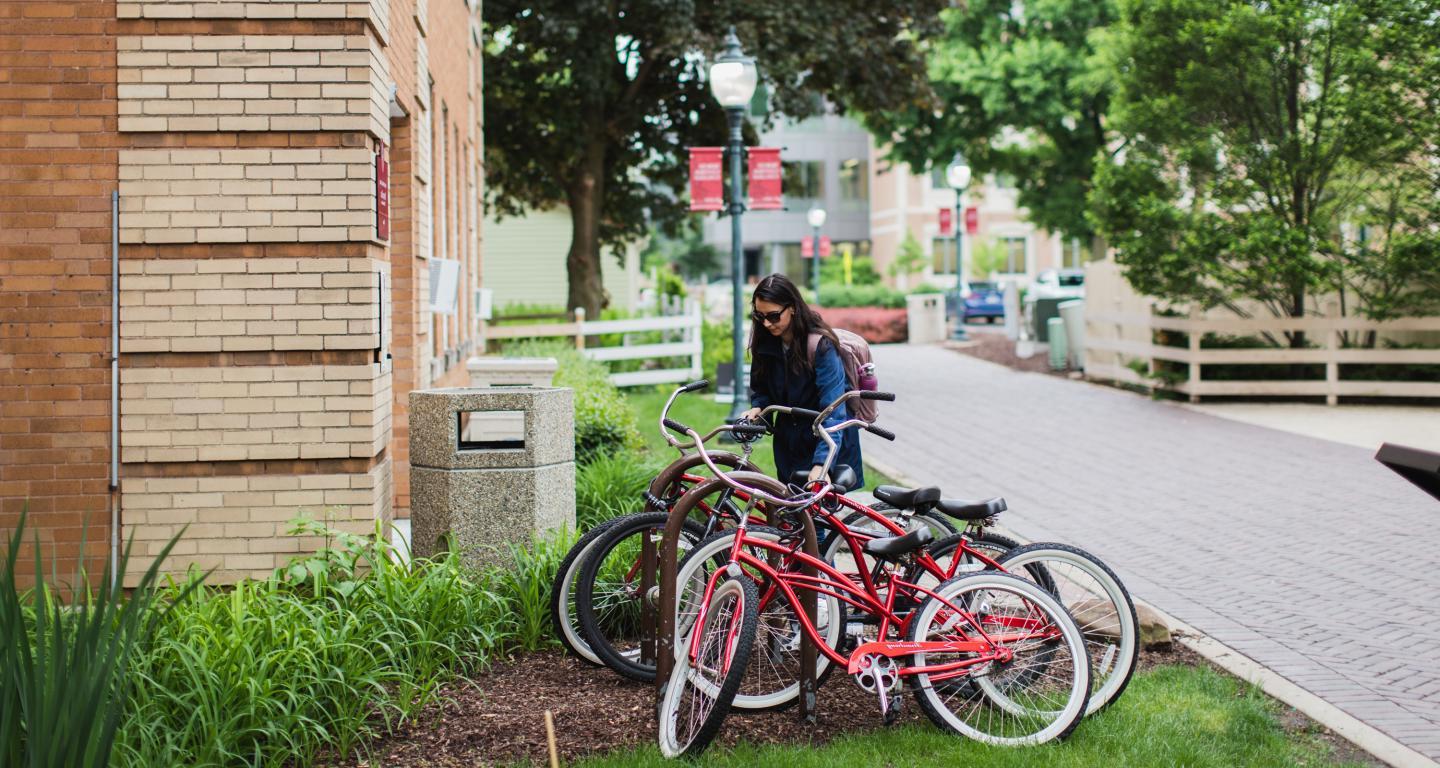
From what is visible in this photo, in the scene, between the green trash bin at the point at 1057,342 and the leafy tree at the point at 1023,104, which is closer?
the green trash bin at the point at 1057,342

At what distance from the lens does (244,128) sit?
746 cm

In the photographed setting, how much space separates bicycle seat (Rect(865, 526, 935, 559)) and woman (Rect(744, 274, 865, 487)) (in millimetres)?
970

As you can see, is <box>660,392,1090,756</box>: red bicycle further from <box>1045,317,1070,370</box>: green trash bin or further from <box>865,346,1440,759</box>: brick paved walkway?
<box>1045,317,1070,370</box>: green trash bin

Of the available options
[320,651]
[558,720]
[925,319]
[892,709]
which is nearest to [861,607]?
Answer: [892,709]

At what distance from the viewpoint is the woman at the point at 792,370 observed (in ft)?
21.6

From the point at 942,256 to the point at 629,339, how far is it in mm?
45253

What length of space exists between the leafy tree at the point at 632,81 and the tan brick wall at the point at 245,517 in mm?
16684

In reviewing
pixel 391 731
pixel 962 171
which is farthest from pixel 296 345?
pixel 962 171

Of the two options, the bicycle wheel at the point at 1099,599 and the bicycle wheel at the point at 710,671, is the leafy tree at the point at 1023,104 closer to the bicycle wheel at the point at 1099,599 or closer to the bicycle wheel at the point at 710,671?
the bicycle wheel at the point at 1099,599

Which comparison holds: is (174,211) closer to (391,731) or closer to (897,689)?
(391,731)

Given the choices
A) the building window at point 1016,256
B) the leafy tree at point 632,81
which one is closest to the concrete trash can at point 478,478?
the leafy tree at point 632,81

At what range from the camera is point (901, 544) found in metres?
5.40

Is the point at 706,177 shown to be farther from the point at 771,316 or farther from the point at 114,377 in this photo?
the point at 771,316

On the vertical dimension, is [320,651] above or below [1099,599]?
below
